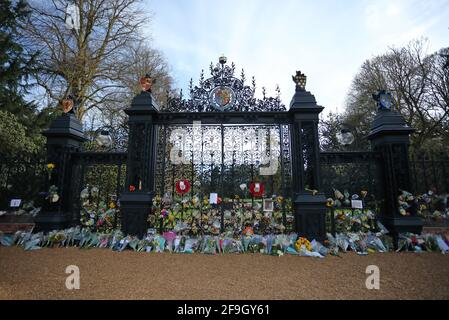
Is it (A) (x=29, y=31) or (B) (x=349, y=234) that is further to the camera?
(A) (x=29, y=31)

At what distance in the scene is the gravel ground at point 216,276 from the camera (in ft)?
9.44

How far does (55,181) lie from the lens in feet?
19.8

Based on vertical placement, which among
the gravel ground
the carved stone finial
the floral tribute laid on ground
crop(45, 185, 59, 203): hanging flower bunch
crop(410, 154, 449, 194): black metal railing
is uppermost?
the carved stone finial

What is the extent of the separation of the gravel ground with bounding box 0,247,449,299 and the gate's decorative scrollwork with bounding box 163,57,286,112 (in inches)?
149

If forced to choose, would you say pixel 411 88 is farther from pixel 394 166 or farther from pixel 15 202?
pixel 15 202

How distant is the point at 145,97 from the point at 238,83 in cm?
261

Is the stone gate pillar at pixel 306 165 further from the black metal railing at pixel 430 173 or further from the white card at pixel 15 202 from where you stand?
the white card at pixel 15 202

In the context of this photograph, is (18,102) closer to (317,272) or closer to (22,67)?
(22,67)

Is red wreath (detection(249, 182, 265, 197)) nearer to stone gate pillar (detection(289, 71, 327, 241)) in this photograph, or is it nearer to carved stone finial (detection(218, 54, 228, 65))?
stone gate pillar (detection(289, 71, 327, 241))

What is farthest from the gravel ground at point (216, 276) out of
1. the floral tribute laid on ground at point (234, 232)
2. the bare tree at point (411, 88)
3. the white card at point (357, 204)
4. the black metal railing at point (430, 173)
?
the bare tree at point (411, 88)

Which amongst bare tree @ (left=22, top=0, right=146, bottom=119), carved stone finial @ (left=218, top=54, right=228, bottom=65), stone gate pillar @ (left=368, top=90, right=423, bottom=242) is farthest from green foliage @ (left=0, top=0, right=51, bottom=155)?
stone gate pillar @ (left=368, top=90, right=423, bottom=242)

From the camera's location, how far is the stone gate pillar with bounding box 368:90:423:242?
5336 millimetres

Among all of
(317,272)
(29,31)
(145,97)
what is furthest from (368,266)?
(29,31)

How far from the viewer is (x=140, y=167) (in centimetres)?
582
